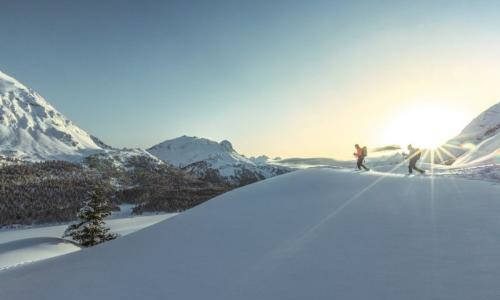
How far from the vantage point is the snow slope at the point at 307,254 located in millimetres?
6168

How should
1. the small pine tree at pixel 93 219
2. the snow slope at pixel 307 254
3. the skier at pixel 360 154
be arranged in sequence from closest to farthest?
the snow slope at pixel 307 254, the skier at pixel 360 154, the small pine tree at pixel 93 219

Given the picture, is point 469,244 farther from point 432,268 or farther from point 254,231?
point 254,231

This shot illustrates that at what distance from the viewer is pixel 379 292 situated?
5824 millimetres

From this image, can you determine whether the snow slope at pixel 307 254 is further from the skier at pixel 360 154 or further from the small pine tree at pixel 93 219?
the small pine tree at pixel 93 219

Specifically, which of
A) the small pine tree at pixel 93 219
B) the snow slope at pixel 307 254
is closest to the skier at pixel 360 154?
the snow slope at pixel 307 254

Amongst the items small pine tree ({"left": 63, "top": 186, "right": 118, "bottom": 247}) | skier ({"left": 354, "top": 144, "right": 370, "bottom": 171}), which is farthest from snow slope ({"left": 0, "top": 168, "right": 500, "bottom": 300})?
small pine tree ({"left": 63, "top": 186, "right": 118, "bottom": 247})

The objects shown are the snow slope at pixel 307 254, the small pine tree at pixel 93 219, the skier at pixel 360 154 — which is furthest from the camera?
the small pine tree at pixel 93 219

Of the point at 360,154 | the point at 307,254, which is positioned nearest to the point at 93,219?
the point at 360,154

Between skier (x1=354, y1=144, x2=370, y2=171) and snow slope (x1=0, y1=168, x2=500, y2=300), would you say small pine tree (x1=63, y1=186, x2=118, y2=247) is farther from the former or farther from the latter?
snow slope (x1=0, y1=168, x2=500, y2=300)

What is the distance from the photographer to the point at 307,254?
7.67 metres

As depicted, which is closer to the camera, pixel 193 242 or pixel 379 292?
pixel 379 292

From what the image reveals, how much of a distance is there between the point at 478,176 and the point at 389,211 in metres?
8.76

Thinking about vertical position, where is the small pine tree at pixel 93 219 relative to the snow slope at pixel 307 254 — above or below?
below

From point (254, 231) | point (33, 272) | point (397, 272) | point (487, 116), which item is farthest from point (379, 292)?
point (487, 116)
